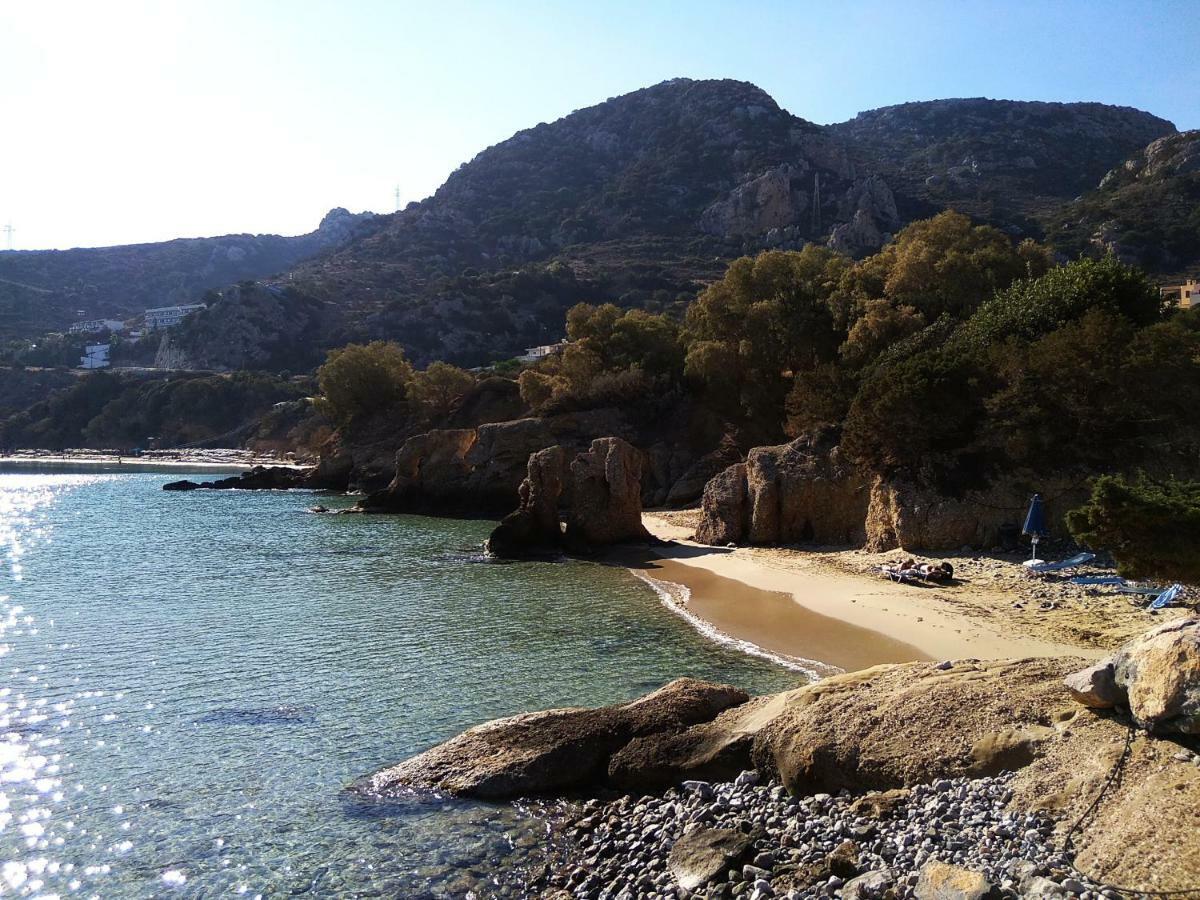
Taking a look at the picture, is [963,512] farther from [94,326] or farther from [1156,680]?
[94,326]

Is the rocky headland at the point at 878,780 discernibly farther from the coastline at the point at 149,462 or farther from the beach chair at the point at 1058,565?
the coastline at the point at 149,462

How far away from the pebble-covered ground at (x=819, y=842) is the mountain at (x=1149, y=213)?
254 ft

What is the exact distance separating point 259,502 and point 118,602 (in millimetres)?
33443

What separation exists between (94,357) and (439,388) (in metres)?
96.5

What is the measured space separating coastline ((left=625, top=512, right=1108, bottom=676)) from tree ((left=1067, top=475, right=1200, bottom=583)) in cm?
191

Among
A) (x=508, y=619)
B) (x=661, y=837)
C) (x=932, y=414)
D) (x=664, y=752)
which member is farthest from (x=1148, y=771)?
(x=932, y=414)

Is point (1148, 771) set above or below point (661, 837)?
above

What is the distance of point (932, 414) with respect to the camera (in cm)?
2511

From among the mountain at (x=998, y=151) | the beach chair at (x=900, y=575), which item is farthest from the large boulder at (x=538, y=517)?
the mountain at (x=998, y=151)

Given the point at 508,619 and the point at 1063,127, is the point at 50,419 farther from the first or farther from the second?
the point at 1063,127

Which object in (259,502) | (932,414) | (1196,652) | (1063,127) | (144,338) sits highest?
(1063,127)

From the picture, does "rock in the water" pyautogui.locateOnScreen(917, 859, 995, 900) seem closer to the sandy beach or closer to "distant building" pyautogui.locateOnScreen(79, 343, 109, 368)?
the sandy beach

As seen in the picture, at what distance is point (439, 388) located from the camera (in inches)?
2640

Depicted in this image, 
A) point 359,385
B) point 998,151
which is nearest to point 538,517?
point 359,385
